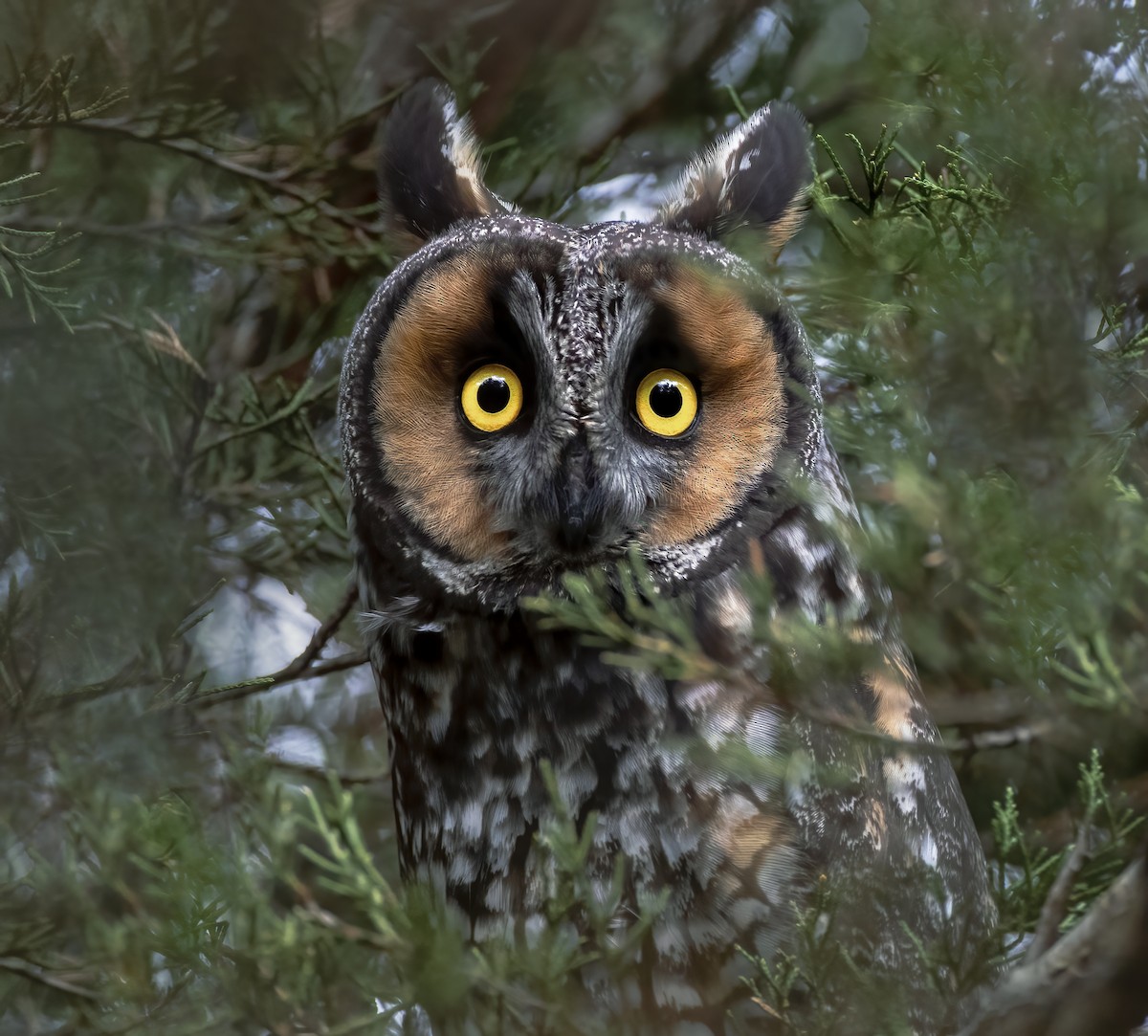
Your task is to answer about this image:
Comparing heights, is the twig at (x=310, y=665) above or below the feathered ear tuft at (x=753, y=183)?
below

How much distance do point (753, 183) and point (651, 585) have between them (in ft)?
3.84

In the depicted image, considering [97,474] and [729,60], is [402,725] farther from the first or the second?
[729,60]

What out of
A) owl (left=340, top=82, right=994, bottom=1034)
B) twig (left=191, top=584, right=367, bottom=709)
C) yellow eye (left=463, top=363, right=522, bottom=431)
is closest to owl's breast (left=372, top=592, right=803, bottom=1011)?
owl (left=340, top=82, right=994, bottom=1034)

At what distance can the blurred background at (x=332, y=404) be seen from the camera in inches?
69.6

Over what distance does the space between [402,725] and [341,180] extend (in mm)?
1741

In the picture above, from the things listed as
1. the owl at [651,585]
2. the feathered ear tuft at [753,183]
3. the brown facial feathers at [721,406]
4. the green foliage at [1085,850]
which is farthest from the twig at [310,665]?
the green foliage at [1085,850]

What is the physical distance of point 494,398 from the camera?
285 cm

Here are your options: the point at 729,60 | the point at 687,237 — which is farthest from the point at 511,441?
the point at 729,60

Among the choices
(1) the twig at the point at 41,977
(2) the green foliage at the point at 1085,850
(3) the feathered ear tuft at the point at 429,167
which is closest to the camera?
(2) the green foliage at the point at 1085,850

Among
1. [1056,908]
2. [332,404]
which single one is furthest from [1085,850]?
[332,404]

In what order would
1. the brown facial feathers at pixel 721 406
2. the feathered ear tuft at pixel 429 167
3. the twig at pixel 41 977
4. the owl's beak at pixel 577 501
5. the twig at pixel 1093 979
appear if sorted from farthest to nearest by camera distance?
the feathered ear tuft at pixel 429 167 → the brown facial feathers at pixel 721 406 → the owl's beak at pixel 577 501 → the twig at pixel 41 977 → the twig at pixel 1093 979

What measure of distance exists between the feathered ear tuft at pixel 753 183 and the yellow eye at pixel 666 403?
0.45 metres

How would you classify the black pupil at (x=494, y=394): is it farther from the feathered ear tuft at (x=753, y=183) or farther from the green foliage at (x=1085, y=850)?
the green foliage at (x=1085, y=850)

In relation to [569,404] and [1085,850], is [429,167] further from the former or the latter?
[1085,850]
